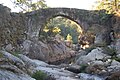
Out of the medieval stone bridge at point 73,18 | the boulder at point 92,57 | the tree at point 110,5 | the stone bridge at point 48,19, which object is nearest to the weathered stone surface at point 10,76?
the boulder at point 92,57

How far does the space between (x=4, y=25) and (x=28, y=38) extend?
15.6 feet

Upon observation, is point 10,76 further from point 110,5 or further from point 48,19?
point 48,19

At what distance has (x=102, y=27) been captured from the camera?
33.9 m

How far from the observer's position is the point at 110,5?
106 ft

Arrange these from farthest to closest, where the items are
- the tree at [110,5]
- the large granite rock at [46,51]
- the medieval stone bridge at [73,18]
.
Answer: the medieval stone bridge at [73,18] < the tree at [110,5] < the large granite rock at [46,51]

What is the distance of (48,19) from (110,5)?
24.8 ft

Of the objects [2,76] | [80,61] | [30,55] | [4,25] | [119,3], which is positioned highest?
[119,3]

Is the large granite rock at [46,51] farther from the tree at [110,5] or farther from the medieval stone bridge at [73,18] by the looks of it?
the tree at [110,5]

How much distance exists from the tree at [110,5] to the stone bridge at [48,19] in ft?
2.82

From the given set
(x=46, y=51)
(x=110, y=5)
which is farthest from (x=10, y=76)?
(x=110, y=5)

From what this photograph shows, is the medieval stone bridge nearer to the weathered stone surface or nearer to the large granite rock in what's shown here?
the large granite rock

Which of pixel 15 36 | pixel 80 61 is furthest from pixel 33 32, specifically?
pixel 80 61

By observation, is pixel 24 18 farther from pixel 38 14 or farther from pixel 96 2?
pixel 96 2

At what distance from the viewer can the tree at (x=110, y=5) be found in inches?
1240
